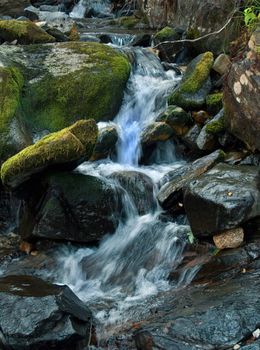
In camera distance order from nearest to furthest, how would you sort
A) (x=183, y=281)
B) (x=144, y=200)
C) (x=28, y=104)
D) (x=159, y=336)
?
1. (x=159, y=336)
2. (x=183, y=281)
3. (x=144, y=200)
4. (x=28, y=104)

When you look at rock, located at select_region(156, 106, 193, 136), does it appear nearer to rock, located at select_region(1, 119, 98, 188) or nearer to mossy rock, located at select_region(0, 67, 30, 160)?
rock, located at select_region(1, 119, 98, 188)

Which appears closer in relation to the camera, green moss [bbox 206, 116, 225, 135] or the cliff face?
green moss [bbox 206, 116, 225, 135]

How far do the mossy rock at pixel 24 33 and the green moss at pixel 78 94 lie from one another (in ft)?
5.78

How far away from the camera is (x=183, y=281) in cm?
512

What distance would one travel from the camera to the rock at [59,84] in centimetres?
794

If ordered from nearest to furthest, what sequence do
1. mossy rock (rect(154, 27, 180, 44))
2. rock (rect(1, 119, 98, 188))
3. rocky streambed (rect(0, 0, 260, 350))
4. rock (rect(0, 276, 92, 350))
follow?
rock (rect(0, 276, 92, 350)), rocky streambed (rect(0, 0, 260, 350)), rock (rect(1, 119, 98, 188)), mossy rock (rect(154, 27, 180, 44))

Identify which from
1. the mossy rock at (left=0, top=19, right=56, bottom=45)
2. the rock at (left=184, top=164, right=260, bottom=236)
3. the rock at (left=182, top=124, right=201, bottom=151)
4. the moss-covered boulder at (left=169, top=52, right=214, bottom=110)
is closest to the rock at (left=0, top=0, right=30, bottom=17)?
the mossy rock at (left=0, top=19, right=56, bottom=45)

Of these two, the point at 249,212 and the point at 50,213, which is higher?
the point at 249,212

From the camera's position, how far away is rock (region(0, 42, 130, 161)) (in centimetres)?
794

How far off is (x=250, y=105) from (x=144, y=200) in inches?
73.6

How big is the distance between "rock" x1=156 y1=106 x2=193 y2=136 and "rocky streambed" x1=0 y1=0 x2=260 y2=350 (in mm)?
23

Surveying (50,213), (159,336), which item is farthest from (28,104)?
(159,336)

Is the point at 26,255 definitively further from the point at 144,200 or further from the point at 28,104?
the point at 28,104

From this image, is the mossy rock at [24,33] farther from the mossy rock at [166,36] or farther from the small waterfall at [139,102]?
the mossy rock at [166,36]
